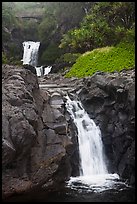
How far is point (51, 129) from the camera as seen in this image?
1875 cm

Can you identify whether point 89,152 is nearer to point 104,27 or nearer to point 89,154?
point 89,154

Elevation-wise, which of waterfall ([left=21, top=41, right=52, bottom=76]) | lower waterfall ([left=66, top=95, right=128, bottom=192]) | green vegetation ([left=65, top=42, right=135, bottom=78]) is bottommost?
lower waterfall ([left=66, top=95, right=128, bottom=192])

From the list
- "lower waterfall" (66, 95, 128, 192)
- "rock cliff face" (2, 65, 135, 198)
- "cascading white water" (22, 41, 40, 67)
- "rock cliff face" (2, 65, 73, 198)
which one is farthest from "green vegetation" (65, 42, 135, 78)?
"rock cliff face" (2, 65, 73, 198)

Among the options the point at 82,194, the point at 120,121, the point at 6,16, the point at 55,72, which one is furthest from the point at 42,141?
the point at 6,16

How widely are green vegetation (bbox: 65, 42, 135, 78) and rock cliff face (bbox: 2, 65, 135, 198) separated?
10.1 meters

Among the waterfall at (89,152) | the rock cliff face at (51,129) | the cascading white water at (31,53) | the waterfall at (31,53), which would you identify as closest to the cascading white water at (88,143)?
the waterfall at (89,152)

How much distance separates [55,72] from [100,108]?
62.5 ft

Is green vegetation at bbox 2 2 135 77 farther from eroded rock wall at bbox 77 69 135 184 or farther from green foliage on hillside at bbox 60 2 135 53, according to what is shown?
eroded rock wall at bbox 77 69 135 184

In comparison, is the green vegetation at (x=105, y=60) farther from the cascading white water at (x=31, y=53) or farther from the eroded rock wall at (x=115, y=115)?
the cascading white water at (x=31, y=53)

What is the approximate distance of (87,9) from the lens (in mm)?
49531

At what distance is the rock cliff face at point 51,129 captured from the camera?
16.4 meters

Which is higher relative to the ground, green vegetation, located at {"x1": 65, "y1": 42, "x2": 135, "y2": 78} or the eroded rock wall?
green vegetation, located at {"x1": 65, "y1": 42, "x2": 135, "y2": 78}

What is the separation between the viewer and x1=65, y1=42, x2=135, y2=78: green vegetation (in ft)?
109

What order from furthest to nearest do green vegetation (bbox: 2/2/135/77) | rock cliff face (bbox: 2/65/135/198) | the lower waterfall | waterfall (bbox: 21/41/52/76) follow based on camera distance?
waterfall (bbox: 21/41/52/76), green vegetation (bbox: 2/2/135/77), the lower waterfall, rock cliff face (bbox: 2/65/135/198)
